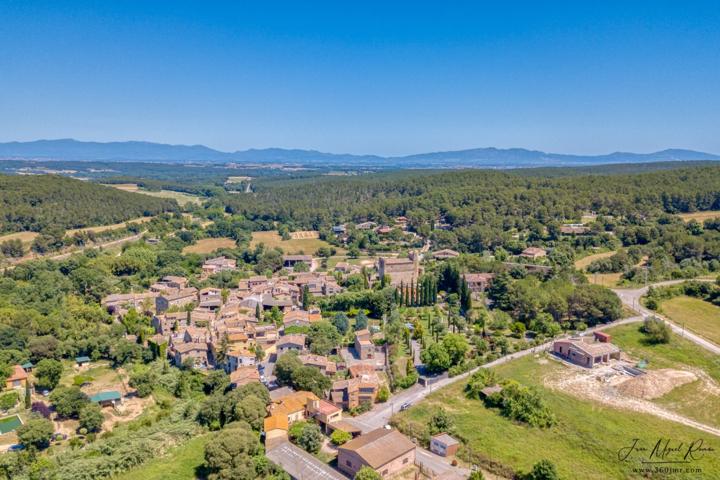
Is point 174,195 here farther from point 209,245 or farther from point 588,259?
point 588,259

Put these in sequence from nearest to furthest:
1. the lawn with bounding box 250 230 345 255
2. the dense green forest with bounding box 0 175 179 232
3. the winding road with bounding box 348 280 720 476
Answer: the winding road with bounding box 348 280 720 476, the dense green forest with bounding box 0 175 179 232, the lawn with bounding box 250 230 345 255

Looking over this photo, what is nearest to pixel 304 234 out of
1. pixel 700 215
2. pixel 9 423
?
pixel 700 215

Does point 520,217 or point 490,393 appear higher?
point 520,217

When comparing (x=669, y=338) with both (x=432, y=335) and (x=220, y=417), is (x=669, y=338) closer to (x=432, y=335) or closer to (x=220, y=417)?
(x=432, y=335)

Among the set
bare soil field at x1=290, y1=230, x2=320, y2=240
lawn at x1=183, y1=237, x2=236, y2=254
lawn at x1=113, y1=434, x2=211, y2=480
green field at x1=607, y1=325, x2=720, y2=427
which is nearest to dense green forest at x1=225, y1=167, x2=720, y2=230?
bare soil field at x1=290, y1=230, x2=320, y2=240

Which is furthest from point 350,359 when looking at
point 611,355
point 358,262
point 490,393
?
point 358,262

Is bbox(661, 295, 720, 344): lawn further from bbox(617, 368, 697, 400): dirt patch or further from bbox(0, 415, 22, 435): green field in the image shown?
bbox(0, 415, 22, 435): green field
